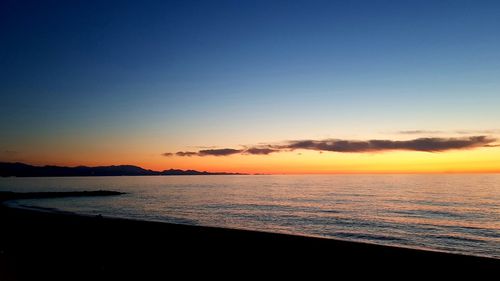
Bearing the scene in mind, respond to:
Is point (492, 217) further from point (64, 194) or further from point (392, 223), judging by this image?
point (64, 194)

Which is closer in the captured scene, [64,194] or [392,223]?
[392,223]

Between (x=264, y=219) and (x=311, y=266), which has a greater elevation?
(x=311, y=266)

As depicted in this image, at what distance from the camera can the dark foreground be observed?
48.7 feet

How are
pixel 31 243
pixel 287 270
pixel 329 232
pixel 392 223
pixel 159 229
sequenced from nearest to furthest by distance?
pixel 287 270 < pixel 31 243 < pixel 159 229 < pixel 329 232 < pixel 392 223

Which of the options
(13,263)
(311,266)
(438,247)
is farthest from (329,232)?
(13,263)

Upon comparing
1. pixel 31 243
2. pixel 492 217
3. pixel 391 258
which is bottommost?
pixel 492 217

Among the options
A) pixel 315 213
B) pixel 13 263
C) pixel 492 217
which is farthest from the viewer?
pixel 315 213

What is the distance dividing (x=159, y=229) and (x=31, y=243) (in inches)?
427

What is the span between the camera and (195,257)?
18750 mm

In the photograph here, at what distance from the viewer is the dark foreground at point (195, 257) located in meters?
14.8

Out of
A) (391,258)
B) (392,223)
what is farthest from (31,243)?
(392,223)

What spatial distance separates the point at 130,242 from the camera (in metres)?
23.1

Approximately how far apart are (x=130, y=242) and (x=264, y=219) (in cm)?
3196

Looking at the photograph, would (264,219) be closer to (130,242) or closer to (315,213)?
(315,213)
